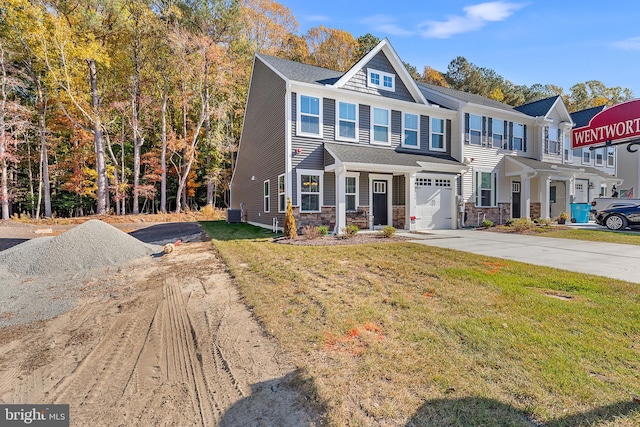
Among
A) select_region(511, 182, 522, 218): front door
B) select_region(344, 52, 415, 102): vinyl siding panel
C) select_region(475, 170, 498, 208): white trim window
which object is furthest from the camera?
select_region(511, 182, 522, 218): front door

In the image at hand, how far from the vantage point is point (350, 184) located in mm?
12336

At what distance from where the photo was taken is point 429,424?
6.47 feet

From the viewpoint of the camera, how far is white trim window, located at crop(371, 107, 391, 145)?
13070 mm

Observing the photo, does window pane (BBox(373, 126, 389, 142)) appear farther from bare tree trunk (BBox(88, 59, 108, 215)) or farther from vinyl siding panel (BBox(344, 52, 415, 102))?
bare tree trunk (BBox(88, 59, 108, 215))

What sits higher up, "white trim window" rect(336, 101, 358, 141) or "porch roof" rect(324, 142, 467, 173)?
"white trim window" rect(336, 101, 358, 141)

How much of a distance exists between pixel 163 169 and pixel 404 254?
23253mm

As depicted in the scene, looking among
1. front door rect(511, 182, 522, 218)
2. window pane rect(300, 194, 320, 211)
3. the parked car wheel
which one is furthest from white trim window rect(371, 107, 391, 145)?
the parked car wheel

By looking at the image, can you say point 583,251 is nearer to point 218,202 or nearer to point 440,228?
point 440,228

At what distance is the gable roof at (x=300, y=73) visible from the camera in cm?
1186

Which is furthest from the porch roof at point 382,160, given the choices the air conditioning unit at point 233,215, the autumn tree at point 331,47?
the autumn tree at point 331,47

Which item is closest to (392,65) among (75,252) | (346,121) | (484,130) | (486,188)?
(346,121)

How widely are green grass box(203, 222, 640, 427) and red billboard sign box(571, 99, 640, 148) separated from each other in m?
2.08

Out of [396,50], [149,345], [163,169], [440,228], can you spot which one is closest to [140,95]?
[163,169]

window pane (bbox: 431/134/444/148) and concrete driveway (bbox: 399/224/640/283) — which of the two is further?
window pane (bbox: 431/134/444/148)
